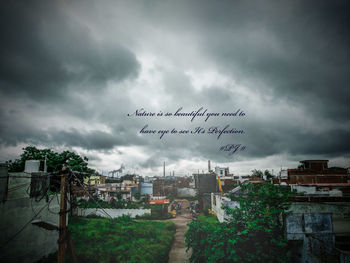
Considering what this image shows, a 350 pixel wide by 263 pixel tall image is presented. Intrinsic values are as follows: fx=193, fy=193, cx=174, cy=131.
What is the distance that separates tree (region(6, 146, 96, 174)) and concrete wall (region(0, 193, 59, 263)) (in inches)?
809

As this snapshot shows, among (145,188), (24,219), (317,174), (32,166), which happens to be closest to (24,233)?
(24,219)

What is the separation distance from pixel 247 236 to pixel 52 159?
Answer: 34923 millimetres

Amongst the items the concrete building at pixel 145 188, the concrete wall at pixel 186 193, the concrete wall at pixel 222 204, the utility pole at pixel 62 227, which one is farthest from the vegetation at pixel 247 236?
the concrete wall at pixel 186 193

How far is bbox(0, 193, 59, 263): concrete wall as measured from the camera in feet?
35.2

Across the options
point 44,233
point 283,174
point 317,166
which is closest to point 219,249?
point 44,233

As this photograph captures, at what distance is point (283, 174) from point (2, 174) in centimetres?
4973

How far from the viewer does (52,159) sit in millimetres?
33688

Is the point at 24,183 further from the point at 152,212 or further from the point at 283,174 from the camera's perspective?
the point at 283,174

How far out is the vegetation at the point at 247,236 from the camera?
8.70 metres

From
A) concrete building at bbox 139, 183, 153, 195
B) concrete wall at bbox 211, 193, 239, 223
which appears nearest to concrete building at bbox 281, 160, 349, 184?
concrete wall at bbox 211, 193, 239, 223

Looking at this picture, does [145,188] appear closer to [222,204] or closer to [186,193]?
[186,193]

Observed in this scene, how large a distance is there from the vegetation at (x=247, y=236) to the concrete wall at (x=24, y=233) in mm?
10139

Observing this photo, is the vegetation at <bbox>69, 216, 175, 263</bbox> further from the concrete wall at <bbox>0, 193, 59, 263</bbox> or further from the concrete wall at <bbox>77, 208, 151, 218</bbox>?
the concrete wall at <bbox>77, 208, 151, 218</bbox>

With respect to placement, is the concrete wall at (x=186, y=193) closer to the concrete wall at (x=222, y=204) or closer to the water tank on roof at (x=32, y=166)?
the concrete wall at (x=222, y=204)
